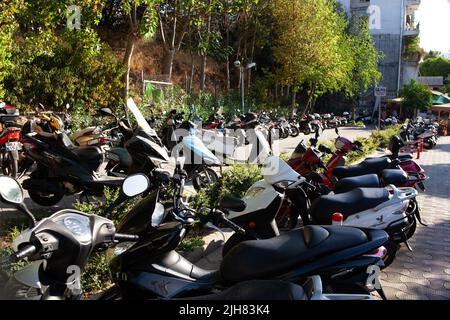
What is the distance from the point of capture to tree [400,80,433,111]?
29203 millimetres

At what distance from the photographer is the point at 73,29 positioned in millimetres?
11086

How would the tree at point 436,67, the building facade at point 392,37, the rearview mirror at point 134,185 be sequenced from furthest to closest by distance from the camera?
1. the tree at point 436,67
2. the building facade at point 392,37
3. the rearview mirror at point 134,185

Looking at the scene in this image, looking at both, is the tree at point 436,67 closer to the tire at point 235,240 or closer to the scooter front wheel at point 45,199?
the scooter front wheel at point 45,199

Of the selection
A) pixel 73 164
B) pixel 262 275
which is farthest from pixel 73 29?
pixel 262 275

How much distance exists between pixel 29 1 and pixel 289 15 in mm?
15131

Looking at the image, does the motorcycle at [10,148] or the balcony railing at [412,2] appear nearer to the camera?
the motorcycle at [10,148]

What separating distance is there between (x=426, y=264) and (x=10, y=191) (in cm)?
430

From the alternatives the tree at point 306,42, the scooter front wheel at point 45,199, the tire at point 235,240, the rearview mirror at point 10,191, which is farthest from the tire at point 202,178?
the tree at point 306,42

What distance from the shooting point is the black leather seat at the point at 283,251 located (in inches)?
94.0

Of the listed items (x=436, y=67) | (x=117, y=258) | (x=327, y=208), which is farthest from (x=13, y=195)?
(x=436, y=67)

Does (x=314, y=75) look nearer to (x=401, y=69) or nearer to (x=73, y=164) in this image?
(x=401, y=69)

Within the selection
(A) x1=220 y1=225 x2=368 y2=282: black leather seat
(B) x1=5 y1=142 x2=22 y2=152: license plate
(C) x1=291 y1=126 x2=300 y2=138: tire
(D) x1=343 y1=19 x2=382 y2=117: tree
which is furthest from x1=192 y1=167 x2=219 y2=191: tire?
(D) x1=343 y1=19 x2=382 y2=117: tree

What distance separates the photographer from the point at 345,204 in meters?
4.01

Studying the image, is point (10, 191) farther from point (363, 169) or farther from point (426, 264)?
point (363, 169)
